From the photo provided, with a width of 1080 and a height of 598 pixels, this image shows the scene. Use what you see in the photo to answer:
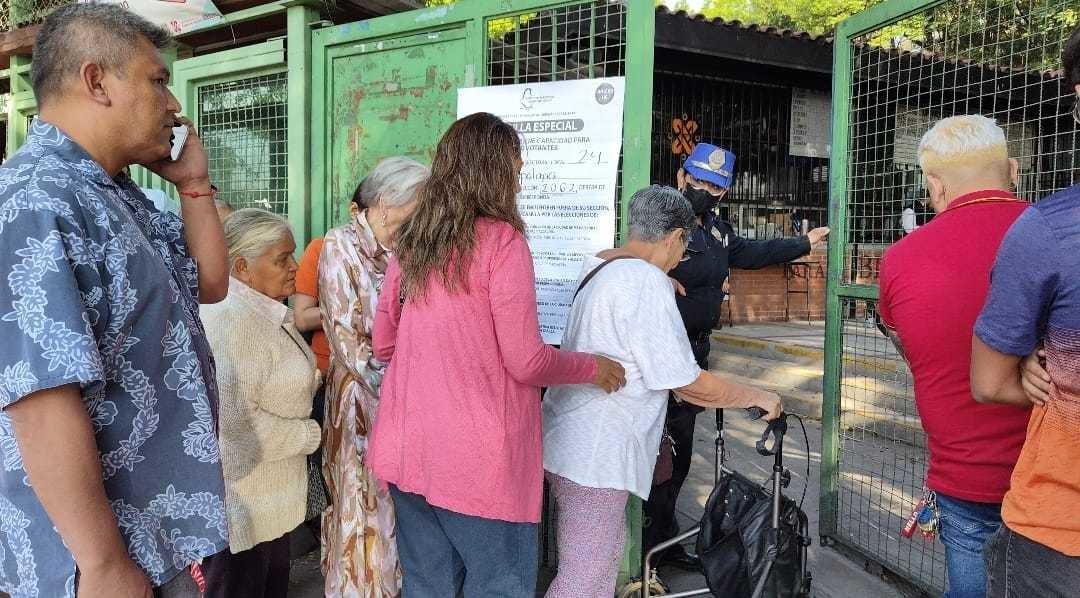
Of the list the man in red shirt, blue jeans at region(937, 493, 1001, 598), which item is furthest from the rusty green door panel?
blue jeans at region(937, 493, 1001, 598)

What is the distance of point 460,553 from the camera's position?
2285 millimetres

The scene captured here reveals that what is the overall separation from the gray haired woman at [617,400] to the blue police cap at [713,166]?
4.20 ft

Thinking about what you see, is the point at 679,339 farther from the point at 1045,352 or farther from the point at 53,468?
the point at 53,468

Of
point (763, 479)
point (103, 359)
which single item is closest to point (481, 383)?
point (103, 359)

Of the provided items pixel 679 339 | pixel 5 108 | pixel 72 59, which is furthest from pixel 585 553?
pixel 5 108

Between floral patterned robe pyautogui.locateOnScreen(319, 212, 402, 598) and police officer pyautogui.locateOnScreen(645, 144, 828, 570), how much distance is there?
1.44 m

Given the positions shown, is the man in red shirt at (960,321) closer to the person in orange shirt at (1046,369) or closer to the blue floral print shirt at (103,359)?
the person in orange shirt at (1046,369)

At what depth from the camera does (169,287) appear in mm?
1393

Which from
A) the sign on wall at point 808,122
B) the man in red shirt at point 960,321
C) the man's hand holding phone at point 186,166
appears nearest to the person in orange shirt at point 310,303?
the man's hand holding phone at point 186,166

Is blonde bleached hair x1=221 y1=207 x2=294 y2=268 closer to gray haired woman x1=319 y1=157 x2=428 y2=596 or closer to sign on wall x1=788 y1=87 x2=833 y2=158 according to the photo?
gray haired woman x1=319 y1=157 x2=428 y2=596

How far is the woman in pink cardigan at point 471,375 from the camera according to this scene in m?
Answer: 2.15

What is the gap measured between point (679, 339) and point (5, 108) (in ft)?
20.4

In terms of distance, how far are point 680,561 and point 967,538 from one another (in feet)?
5.67

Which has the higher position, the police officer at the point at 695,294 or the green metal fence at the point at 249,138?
the green metal fence at the point at 249,138
